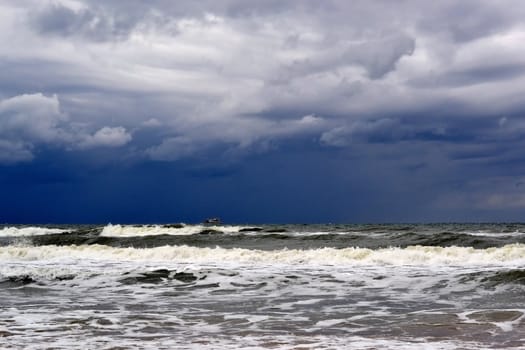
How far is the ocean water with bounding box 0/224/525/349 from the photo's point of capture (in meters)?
9.08

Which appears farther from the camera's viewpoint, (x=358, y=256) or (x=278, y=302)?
(x=358, y=256)

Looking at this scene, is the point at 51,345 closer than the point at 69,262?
Yes

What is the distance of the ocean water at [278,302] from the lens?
908 cm

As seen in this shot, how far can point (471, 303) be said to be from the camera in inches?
496

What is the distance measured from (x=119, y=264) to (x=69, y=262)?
8.92 ft

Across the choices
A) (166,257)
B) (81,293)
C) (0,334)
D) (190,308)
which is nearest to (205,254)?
(166,257)

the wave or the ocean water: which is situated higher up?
the wave

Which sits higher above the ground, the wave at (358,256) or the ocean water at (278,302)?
the wave at (358,256)

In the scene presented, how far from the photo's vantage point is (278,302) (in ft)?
43.2

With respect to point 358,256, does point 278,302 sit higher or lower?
lower

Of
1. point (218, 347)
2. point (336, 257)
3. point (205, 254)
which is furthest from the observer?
point (205, 254)

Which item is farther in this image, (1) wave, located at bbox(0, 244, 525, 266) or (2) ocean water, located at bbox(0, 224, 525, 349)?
(1) wave, located at bbox(0, 244, 525, 266)

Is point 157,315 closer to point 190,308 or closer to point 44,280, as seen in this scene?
point 190,308

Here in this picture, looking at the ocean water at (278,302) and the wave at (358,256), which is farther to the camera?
the wave at (358,256)
